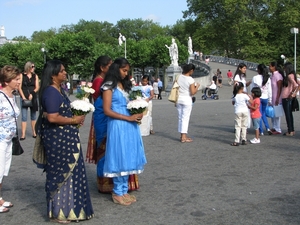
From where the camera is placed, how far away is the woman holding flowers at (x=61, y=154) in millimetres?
4980

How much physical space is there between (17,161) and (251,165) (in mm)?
4414

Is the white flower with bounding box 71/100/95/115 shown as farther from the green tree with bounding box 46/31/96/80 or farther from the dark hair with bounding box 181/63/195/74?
the green tree with bounding box 46/31/96/80

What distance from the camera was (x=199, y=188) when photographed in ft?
21.2

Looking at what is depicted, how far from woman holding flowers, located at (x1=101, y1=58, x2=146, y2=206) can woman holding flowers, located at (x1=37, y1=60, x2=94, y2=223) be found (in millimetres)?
571

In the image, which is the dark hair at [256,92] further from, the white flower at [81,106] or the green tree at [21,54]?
the green tree at [21,54]

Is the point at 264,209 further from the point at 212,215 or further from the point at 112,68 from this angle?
the point at 112,68

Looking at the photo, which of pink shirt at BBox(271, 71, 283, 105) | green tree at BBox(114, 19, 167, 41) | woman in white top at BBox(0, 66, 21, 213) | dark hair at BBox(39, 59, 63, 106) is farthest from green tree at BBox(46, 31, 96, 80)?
green tree at BBox(114, 19, 167, 41)

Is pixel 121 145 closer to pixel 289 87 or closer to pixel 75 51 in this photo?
pixel 289 87

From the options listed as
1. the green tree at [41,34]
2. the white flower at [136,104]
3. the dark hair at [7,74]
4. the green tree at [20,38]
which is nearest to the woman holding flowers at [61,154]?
the white flower at [136,104]

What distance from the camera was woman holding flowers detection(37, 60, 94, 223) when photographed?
4980mm

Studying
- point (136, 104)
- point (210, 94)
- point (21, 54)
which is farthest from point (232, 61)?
point (136, 104)

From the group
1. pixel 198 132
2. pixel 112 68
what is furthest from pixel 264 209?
pixel 198 132

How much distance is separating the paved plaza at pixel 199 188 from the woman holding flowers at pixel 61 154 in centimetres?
29

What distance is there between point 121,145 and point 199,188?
156cm
